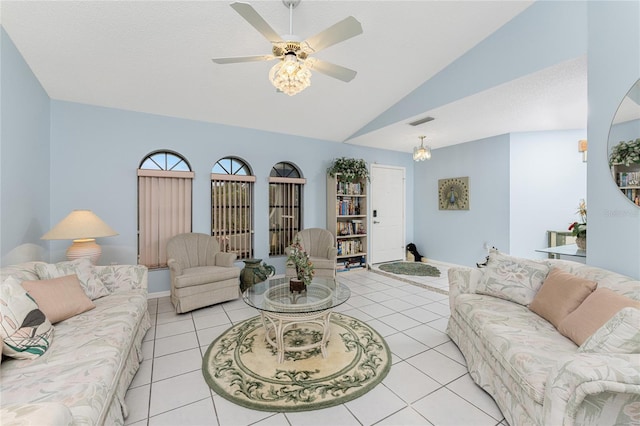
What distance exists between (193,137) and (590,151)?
4507 millimetres

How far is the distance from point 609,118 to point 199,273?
13.4ft

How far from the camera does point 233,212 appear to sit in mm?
4332

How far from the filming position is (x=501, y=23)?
2.74 meters

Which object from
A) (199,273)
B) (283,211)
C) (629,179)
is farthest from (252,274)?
(629,179)

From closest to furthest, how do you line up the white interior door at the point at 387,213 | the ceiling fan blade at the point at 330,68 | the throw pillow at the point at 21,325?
1. the throw pillow at the point at 21,325
2. the ceiling fan blade at the point at 330,68
3. the white interior door at the point at 387,213

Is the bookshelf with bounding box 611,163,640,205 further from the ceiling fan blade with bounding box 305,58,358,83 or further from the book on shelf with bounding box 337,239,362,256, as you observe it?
the book on shelf with bounding box 337,239,362,256

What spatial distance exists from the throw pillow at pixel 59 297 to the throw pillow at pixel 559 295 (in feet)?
11.1

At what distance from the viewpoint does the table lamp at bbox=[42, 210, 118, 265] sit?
2.59 m

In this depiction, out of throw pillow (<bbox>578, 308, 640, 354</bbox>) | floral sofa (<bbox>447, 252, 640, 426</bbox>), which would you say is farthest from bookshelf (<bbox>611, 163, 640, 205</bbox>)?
throw pillow (<bbox>578, 308, 640, 354</bbox>)

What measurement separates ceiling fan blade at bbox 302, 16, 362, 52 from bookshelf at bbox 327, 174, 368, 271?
10.0ft

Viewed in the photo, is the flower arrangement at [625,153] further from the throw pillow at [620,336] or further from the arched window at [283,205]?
the arched window at [283,205]

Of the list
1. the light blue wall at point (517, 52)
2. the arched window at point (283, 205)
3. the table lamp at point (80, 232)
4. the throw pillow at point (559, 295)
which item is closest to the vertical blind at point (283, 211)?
the arched window at point (283, 205)

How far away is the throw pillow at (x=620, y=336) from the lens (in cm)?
120

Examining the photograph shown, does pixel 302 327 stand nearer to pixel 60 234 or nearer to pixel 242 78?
pixel 60 234
